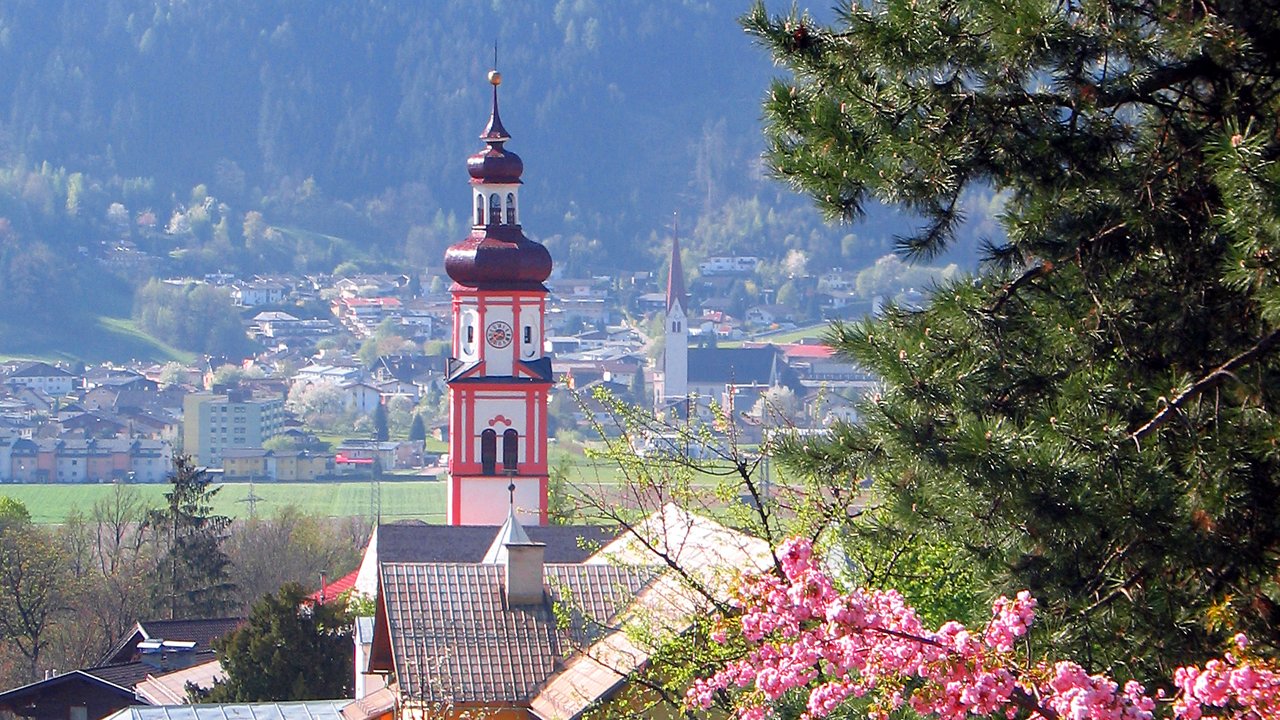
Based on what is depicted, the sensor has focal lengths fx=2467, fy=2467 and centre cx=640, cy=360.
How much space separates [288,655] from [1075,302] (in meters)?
25.6

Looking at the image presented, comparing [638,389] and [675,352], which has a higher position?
[675,352]

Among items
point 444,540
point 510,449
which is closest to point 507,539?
point 444,540

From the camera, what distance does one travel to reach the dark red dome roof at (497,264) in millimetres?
51781

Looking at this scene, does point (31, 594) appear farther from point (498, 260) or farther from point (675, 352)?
point (675, 352)

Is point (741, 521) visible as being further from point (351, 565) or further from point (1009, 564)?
point (351, 565)

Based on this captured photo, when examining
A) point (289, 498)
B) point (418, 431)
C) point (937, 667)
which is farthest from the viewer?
point (418, 431)

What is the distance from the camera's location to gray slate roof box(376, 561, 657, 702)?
18938 mm

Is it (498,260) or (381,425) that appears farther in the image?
(381,425)

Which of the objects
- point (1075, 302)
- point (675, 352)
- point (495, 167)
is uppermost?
point (495, 167)

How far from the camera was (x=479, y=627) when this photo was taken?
1972cm

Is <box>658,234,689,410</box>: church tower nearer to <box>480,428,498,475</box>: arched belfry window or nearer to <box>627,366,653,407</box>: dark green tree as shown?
<box>627,366,653,407</box>: dark green tree

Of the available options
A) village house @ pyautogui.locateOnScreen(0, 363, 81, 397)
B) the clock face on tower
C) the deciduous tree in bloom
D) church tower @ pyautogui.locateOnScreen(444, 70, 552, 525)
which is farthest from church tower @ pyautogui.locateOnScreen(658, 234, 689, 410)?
the deciduous tree in bloom

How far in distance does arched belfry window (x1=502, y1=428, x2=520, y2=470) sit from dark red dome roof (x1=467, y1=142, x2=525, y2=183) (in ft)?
22.0

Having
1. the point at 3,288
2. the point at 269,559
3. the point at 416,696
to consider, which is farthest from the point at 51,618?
the point at 3,288
